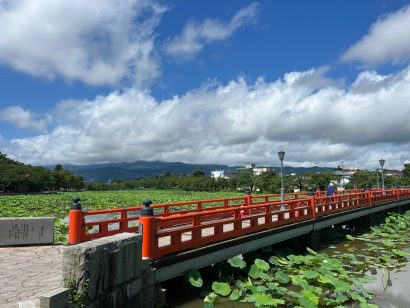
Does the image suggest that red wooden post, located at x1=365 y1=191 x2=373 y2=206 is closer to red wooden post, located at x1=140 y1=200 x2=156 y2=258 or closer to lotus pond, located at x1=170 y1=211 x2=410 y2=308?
lotus pond, located at x1=170 y1=211 x2=410 y2=308

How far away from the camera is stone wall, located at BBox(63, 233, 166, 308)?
223 inches

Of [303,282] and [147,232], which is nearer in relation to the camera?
[147,232]

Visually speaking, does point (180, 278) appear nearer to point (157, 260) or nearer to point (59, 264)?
point (157, 260)

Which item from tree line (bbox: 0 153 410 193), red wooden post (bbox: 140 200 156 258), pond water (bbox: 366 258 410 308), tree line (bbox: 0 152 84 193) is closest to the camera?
red wooden post (bbox: 140 200 156 258)

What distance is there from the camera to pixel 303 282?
944 cm

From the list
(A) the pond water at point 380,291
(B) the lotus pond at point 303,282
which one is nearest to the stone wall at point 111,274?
(A) the pond water at point 380,291

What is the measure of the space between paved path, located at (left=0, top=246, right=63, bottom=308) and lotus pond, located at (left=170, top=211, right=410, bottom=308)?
295cm

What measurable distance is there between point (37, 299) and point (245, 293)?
552 centimetres

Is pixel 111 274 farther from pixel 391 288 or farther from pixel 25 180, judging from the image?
pixel 25 180

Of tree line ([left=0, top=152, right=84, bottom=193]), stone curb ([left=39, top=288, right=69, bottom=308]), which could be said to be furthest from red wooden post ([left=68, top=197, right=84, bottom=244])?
tree line ([left=0, top=152, right=84, bottom=193])

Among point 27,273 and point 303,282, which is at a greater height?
point 27,273

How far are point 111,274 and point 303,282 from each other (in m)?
5.21

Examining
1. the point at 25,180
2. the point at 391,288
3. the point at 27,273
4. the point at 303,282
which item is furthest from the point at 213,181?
the point at 27,273

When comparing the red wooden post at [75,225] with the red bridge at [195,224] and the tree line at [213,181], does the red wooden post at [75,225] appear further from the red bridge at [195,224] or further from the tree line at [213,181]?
the tree line at [213,181]
